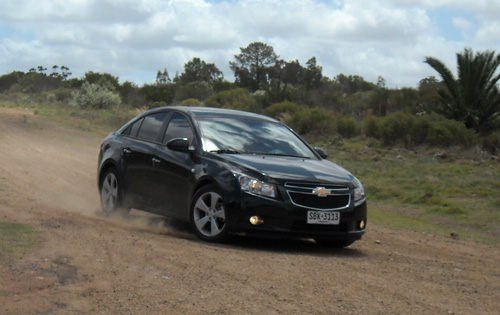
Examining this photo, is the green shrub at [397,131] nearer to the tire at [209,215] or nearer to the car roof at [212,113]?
the car roof at [212,113]

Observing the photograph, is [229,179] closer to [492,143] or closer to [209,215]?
[209,215]

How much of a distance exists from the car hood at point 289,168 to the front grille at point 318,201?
0.52ft

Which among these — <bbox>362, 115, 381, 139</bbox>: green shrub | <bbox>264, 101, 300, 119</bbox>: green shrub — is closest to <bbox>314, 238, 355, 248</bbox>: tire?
<bbox>362, 115, 381, 139</bbox>: green shrub

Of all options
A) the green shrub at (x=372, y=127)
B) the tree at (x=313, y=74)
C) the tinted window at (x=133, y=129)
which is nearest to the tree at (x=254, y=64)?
the tree at (x=313, y=74)

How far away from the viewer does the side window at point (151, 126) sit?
33.6ft

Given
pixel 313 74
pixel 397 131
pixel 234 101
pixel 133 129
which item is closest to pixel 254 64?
pixel 313 74

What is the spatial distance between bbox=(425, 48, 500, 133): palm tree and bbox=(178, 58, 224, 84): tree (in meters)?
52.8

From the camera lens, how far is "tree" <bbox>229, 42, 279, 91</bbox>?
209 ft

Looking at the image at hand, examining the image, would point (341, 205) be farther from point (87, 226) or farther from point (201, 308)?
point (201, 308)

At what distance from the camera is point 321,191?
8.55 meters

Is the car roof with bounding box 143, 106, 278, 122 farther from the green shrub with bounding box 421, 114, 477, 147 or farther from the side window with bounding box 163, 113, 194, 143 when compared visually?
the green shrub with bounding box 421, 114, 477, 147

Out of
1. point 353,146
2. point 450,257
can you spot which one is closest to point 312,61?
point 353,146

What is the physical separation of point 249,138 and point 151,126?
57.8 inches

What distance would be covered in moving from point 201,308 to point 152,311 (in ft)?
1.14
